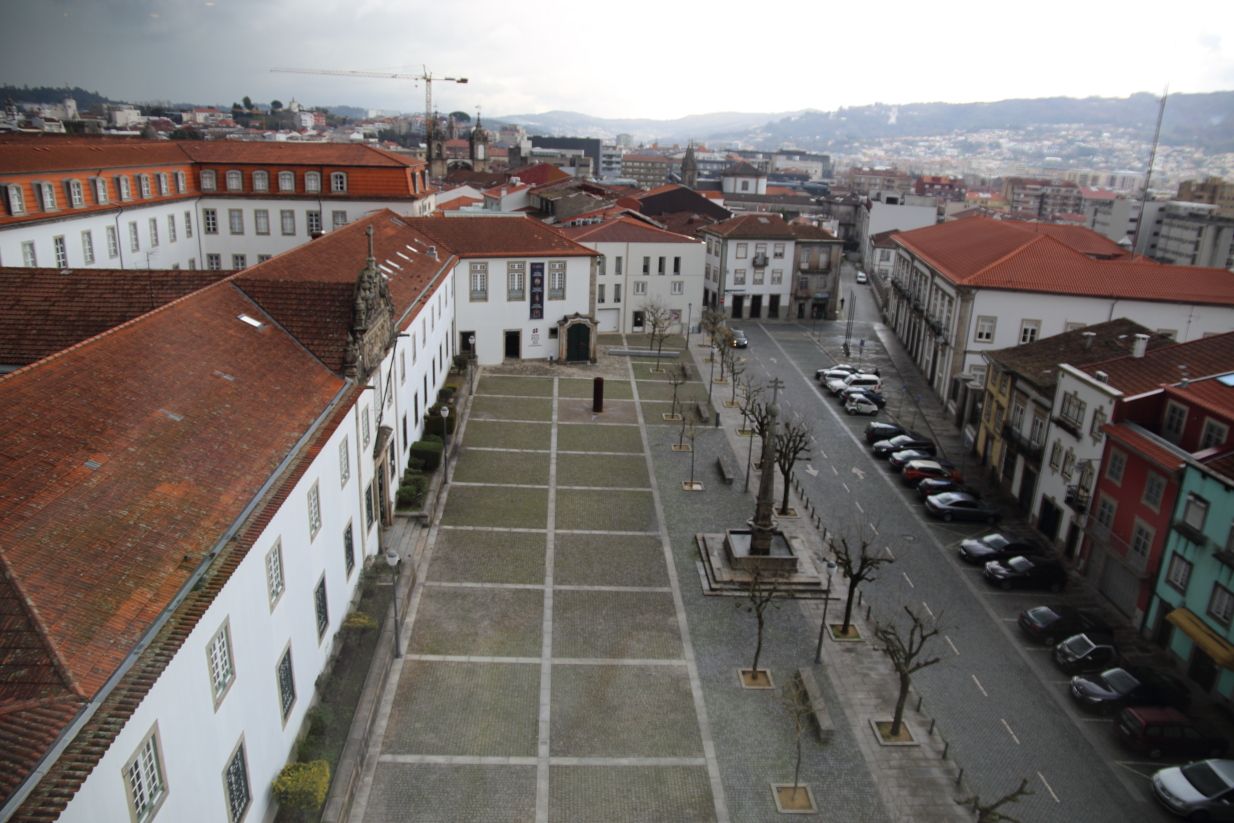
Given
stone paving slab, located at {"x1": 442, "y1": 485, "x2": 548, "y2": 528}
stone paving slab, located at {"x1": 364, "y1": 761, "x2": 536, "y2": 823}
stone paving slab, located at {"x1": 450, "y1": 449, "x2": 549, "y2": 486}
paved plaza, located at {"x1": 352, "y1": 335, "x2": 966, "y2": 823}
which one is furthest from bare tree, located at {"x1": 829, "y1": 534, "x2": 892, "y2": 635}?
stone paving slab, located at {"x1": 450, "y1": 449, "x2": 549, "y2": 486}

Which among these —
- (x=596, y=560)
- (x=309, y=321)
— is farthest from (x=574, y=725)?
(x=309, y=321)

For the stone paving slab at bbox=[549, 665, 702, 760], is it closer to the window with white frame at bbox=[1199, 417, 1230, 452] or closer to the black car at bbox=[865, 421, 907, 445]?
the window with white frame at bbox=[1199, 417, 1230, 452]

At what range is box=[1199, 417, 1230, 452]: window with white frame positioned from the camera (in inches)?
1137

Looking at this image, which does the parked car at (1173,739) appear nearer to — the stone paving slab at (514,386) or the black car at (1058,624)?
the black car at (1058,624)

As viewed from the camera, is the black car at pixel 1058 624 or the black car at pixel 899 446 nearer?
the black car at pixel 1058 624

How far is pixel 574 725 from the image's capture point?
24266mm

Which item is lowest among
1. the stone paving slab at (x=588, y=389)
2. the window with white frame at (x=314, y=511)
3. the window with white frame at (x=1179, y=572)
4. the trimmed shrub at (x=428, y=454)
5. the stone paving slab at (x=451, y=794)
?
the stone paving slab at (x=588, y=389)

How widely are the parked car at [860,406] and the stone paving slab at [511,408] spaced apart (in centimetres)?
1853

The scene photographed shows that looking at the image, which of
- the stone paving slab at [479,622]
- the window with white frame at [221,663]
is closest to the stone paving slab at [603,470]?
the stone paving slab at [479,622]

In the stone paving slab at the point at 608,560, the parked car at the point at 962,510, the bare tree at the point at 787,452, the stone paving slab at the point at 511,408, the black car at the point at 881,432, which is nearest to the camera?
the stone paving slab at the point at 608,560

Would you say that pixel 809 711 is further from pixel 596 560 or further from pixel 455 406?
pixel 455 406

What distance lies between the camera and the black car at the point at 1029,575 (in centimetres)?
3344

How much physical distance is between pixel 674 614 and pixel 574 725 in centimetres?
707

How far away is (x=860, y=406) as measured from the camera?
54781mm
